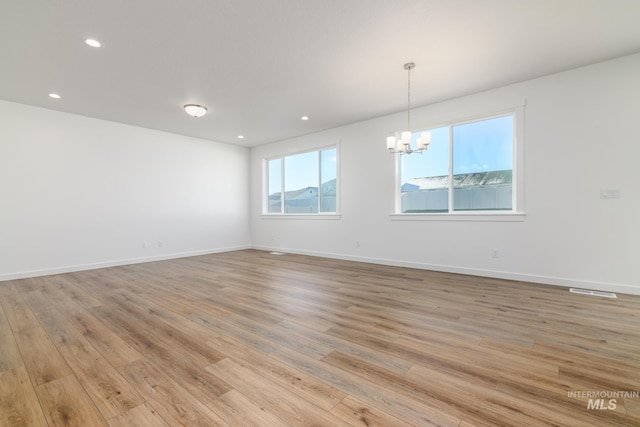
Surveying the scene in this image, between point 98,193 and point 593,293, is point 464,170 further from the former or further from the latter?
point 98,193

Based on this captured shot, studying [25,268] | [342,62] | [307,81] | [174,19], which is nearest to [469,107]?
[342,62]

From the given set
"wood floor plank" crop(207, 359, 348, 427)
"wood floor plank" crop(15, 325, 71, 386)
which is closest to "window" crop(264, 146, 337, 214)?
"wood floor plank" crop(207, 359, 348, 427)

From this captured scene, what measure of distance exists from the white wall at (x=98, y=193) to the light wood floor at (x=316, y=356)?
1399 mm

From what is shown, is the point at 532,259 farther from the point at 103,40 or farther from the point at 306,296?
the point at 103,40

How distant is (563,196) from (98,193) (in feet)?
25.0

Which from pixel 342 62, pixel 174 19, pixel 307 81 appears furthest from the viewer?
pixel 307 81

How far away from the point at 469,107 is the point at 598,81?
4.73 ft

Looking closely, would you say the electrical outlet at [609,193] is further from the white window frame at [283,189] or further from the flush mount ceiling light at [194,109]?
the flush mount ceiling light at [194,109]

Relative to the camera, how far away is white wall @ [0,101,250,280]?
435 centimetres

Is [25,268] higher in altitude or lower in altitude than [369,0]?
lower

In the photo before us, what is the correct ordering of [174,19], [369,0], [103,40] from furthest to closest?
[103,40] → [174,19] → [369,0]

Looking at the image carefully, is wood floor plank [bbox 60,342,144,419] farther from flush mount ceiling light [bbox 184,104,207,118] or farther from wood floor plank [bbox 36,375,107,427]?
flush mount ceiling light [bbox 184,104,207,118]

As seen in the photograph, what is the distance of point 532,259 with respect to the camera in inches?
150

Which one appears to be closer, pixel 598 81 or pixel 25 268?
pixel 598 81
